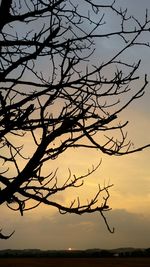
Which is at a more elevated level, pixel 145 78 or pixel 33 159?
pixel 145 78

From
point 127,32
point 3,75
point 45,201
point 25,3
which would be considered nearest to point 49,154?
point 45,201

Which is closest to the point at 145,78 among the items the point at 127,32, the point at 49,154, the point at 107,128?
the point at 107,128

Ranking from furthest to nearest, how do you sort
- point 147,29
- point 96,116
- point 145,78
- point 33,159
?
point 147,29
point 96,116
point 145,78
point 33,159

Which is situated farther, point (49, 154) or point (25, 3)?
point (25, 3)

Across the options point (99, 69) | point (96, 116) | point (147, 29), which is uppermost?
point (147, 29)

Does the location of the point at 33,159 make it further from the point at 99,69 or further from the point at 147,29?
the point at 147,29

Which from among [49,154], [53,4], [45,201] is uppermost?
[53,4]

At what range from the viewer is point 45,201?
3.84 meters

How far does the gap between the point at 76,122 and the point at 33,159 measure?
40cm

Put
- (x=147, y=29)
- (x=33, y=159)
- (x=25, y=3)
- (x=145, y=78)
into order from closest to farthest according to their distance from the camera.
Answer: (x=33, y=159), (x=145, y=78), (x=147, y=29), (x=25, y=3)

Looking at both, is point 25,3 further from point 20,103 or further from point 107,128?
point 107,128

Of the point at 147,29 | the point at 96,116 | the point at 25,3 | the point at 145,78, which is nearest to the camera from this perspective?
the point at 145,78

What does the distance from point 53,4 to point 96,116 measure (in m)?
1.72

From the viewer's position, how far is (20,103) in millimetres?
3801
